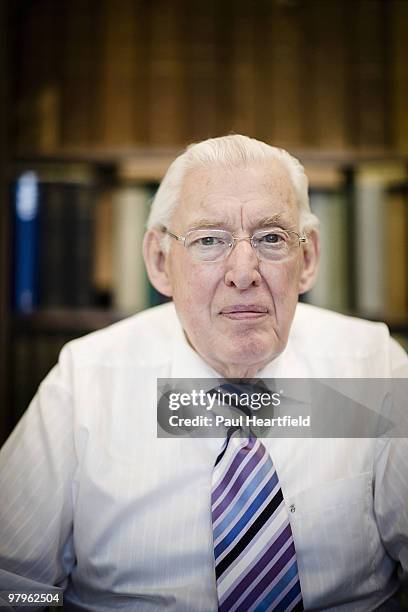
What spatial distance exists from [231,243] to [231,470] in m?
0.36

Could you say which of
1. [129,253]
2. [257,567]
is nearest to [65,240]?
[129,253]

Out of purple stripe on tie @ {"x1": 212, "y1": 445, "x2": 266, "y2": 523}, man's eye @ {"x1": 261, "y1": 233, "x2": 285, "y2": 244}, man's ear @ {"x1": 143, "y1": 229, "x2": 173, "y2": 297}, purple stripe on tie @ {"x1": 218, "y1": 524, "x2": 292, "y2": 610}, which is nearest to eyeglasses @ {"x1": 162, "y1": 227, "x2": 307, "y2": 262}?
man's eye @ {"x1": 261, "y1": 233, "x2": 285, "y2": 244}

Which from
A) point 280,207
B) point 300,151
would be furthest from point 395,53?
point 280,207

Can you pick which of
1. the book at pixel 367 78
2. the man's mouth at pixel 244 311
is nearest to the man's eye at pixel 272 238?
the man's mouth at pixel 244 311

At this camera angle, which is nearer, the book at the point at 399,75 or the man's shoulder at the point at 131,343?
the man's shoulder at the point at 131,343

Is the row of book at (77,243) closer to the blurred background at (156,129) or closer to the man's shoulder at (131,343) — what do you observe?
the blurred background at (156,129)

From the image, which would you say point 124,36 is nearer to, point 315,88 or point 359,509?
point 315,88

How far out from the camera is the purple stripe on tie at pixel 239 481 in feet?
2.68

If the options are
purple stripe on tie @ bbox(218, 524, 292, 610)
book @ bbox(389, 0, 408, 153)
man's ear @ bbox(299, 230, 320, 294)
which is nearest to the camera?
purple stripe on tie @ bbox(218, 524, 292, 610)

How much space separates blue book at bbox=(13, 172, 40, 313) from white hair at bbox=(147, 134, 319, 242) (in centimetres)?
77

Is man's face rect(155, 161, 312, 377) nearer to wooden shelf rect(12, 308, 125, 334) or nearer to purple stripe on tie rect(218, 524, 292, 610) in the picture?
purple stripe on tie rect(218, 524, 292, 610)

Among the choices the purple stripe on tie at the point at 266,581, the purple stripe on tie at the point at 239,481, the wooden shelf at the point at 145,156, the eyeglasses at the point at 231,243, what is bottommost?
the purple stripe on tie at the point at 266,581

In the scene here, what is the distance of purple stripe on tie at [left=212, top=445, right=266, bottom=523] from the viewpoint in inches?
32.2

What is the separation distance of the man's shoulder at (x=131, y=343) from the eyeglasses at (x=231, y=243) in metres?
0.21
